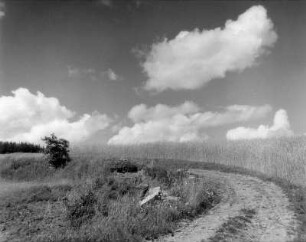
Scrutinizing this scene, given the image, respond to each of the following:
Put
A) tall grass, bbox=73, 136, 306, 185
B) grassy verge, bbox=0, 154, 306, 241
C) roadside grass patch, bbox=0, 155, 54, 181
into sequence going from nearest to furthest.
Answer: grassy verge, bbox=0, 154, 306, 241 → tall grass, bbox=73, 136, 306, 185 → roadside grass patch, bbox=0, 155, 54, 181

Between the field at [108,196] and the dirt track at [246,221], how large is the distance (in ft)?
1.92

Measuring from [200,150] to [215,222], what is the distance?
28.8 meters

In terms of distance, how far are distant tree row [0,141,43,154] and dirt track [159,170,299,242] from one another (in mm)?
30141

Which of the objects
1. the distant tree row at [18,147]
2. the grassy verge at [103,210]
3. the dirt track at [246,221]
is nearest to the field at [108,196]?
the grassy verge at [103,210]

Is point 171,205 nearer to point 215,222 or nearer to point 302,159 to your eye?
point 215,222

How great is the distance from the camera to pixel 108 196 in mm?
20266

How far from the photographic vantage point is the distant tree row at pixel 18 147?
4381cm

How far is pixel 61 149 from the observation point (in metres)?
34.3

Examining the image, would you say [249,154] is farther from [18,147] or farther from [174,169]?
[18,147]

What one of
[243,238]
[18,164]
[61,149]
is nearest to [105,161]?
[61,149]

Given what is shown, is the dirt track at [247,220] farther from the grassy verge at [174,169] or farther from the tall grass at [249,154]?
the tall grass at [249,154]

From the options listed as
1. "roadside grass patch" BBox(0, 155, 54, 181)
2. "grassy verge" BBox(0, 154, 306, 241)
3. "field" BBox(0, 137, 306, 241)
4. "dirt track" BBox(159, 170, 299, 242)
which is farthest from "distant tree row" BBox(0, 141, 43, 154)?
"dirt track" BBox(159, 170, 299, 242)

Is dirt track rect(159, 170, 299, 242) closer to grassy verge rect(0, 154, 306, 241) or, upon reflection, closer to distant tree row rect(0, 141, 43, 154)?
grassy verge rect(0, 154, 306, 241)

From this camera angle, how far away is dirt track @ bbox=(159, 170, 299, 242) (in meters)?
13.8
